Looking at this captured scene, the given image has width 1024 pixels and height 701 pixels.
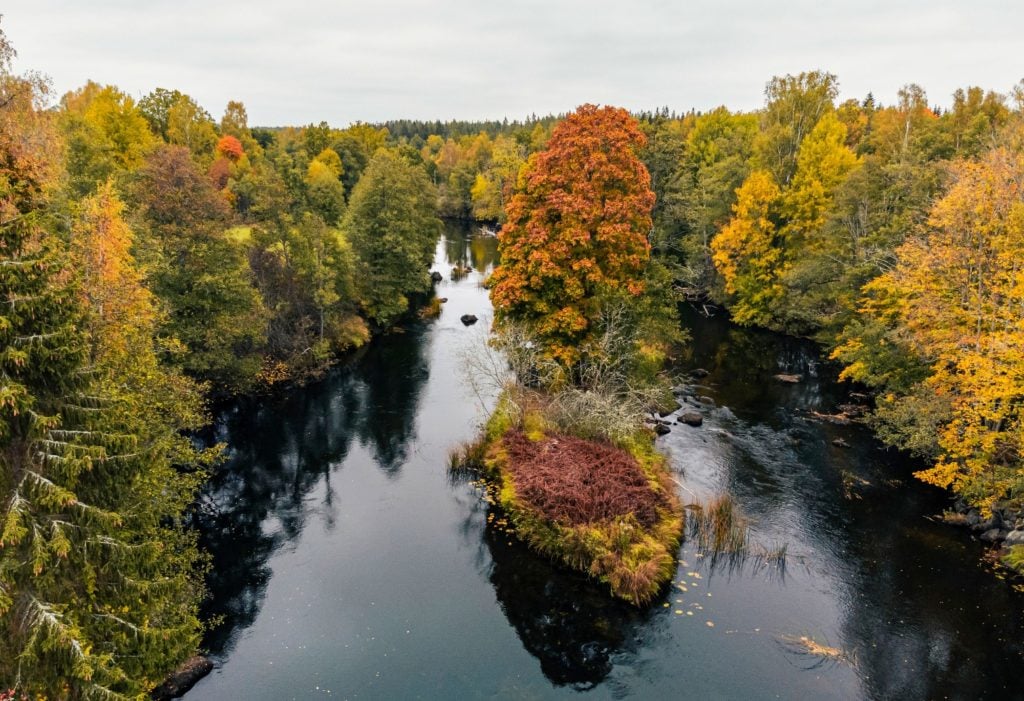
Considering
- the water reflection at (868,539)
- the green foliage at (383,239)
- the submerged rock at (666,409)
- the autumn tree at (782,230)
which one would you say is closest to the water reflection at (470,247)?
the green foliage at (383,239)

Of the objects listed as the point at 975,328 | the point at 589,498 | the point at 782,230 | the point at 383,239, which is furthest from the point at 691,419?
the point at 383,239

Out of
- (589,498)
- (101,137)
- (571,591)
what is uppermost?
(101,137)

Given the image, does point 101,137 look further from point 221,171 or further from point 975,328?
point 975,328

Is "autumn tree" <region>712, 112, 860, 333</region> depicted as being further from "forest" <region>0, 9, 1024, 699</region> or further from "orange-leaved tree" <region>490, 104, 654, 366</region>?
"orange-leaved tree" <region>490, 104, 654, 366</region>

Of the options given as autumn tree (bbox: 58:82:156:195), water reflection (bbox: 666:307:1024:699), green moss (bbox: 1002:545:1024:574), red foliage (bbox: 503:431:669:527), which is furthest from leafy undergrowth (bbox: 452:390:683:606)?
autumn tree (bbox: 58:82:156:195)

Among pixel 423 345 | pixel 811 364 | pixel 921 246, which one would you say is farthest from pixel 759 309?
pixel 423 345

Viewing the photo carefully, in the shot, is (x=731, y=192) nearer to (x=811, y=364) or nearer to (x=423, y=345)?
(x=811, y=364)

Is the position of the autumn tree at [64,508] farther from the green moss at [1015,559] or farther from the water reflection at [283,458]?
the green moss at [1015,559]
